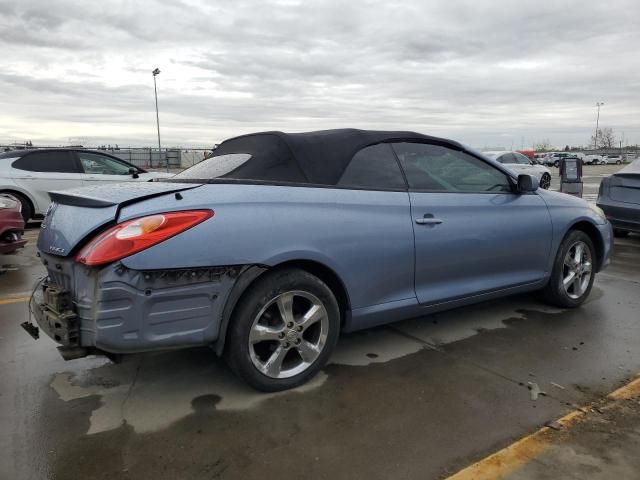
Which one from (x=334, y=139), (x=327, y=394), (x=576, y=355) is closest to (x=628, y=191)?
(x=576, y=355)

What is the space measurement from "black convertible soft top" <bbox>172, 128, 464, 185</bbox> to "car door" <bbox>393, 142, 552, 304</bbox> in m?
0.35

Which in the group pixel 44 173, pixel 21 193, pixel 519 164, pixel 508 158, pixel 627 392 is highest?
pixel 508 158

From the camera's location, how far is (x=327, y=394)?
10.3ft

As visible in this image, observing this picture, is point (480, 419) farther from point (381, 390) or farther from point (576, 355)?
point (576, 355)

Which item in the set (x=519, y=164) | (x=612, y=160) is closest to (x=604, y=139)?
(x=612, y=160)

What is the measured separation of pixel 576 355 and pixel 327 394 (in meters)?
1.91

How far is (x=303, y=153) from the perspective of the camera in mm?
3496

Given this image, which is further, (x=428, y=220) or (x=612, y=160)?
(x=612, y=160)

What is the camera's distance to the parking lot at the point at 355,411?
246cm

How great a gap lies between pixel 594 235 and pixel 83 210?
4.49 m

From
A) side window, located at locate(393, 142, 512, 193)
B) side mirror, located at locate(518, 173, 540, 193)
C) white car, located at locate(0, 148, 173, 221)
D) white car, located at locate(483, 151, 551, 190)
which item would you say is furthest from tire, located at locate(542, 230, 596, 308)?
white car, located at locate(483, 151, 551, 190)

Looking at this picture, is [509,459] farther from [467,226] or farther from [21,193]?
[21,193]

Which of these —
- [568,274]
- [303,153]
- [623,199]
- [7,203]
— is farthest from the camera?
[623,199]

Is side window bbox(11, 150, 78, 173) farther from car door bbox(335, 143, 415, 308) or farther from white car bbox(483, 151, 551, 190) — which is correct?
white car bbox(483, 151, 551, 190)
